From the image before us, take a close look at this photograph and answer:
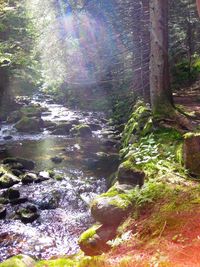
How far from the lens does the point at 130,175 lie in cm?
738

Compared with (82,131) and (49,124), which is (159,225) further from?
(49,124)

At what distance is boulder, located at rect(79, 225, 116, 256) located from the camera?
17.3 ft

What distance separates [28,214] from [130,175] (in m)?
3.89

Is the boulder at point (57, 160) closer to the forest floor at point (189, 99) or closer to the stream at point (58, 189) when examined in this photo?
the stream at point (58, 189)

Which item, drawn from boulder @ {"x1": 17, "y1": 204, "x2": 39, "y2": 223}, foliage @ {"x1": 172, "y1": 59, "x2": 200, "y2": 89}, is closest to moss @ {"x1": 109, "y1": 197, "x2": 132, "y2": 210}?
boulder @ {"x1": 17, "y1": 204, "x2": 39, "y2": 223}

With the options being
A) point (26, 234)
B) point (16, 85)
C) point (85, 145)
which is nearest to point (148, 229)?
point (26, 234)

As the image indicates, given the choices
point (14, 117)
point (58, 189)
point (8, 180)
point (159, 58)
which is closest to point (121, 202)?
point (58, 189)

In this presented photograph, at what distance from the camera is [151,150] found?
786 cm

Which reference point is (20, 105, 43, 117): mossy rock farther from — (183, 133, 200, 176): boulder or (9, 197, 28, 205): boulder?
(183, 133, 200, 176): boulder

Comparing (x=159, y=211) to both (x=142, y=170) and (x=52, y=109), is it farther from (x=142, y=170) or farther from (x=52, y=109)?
(x=52, y=109)

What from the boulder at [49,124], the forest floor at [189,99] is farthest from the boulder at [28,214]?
the boulder at [49,124]

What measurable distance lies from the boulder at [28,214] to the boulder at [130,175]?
134 inches

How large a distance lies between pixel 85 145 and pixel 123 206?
1357 centimetres

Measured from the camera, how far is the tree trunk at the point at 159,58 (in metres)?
11.1
